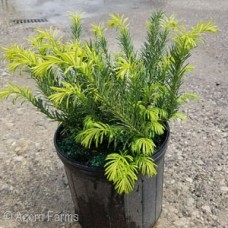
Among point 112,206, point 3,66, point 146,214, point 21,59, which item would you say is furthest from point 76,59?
point 3,66

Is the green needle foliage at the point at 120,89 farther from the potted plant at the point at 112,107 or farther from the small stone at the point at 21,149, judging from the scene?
the small stone at the point at 21,149

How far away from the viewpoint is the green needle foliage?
4.70 ft

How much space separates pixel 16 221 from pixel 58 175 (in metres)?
0.46

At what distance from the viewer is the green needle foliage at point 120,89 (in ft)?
4.70

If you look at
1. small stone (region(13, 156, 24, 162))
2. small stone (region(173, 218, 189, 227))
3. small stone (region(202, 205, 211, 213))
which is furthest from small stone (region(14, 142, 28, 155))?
small stone (region(202, 205, 211, 213))

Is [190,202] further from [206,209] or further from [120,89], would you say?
[120,89]

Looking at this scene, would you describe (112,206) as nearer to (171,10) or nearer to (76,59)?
(76,59)

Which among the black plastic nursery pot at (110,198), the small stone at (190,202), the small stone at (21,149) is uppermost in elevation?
the black plastic nursery pot at (110,198)

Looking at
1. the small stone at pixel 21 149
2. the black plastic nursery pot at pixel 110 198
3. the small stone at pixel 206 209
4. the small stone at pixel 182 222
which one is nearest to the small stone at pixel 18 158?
the small stone at pixel 21 149

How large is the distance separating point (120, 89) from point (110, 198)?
0.58 meters

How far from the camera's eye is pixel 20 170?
103 inches

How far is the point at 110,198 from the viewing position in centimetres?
176

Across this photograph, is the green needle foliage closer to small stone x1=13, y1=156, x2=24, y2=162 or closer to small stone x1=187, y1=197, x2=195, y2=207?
small stone x1=187, y1=197, x2=195, y2=207

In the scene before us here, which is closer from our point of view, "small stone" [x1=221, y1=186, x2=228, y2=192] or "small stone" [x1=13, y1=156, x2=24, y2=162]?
"small stone" [x1=221, y1=186, x2=228, y2=192]
